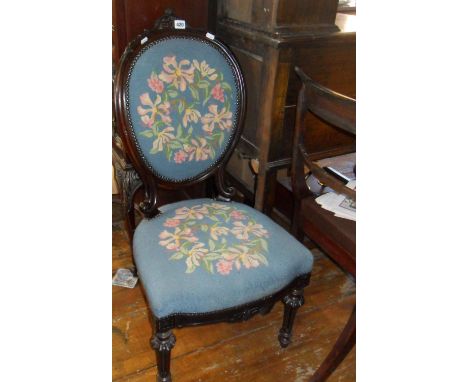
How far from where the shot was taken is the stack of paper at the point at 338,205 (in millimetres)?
1388

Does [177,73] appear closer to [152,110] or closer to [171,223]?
[152,110]

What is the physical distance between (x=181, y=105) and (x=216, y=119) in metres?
0.14

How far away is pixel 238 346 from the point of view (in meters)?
1.61

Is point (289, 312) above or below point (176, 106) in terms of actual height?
below

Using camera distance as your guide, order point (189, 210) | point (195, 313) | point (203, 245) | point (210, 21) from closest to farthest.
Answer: point (195, 313) < point (203, 245) < point (189, 210) < point (210, 21)

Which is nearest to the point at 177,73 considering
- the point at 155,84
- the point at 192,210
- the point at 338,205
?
the point at 155,84

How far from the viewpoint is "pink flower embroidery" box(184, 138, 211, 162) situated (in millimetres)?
1443

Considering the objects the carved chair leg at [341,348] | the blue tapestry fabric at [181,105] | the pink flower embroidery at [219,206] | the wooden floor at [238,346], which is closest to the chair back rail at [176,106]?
the blue tapestry fabric at [181,105]

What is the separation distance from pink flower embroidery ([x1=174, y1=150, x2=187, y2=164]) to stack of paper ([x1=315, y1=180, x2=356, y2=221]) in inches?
19.3

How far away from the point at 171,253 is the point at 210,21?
1016mm

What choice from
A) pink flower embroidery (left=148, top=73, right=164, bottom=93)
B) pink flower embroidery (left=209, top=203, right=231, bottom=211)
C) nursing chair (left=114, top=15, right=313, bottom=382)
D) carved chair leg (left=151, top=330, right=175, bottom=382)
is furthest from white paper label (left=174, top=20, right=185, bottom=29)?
carved chair leg (left=151, top=330, right=175, bottom=382)
